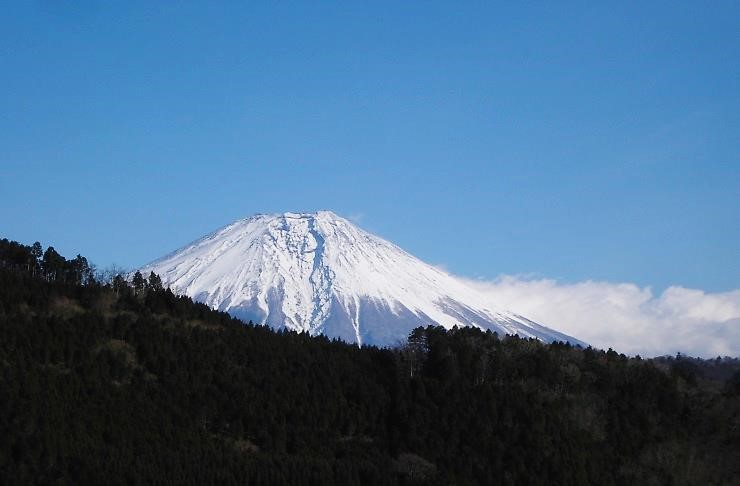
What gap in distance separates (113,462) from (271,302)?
130 meters

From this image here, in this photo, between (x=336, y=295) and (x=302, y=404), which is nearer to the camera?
(x=302, y=404)

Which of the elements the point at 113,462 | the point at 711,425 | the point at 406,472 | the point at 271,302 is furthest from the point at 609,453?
the point at 271,302

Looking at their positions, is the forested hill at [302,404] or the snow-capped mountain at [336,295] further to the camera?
the snow-capped mountain at [336,295]

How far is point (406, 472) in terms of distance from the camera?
64.9 m

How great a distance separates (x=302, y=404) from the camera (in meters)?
69.0

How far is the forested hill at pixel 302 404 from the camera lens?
188 ft

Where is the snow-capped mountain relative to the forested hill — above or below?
above

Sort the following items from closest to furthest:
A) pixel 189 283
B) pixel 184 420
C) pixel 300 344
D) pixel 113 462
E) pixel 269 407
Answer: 1. pixel 113 462
2. pixel 184 420
3. pixel 269 407
4. pixel 300 344
5. pixel 189 283

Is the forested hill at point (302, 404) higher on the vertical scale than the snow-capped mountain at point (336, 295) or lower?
lower

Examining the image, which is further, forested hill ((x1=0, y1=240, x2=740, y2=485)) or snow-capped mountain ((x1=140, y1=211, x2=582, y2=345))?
snow-capped mountain ((x1=140, y1=211, x2=582, y2=345))

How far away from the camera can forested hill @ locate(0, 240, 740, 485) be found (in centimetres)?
5741

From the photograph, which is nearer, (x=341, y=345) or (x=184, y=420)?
(x=184, y=420)

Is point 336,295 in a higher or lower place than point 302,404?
higher

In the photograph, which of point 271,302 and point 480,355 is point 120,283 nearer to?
point 480,355
